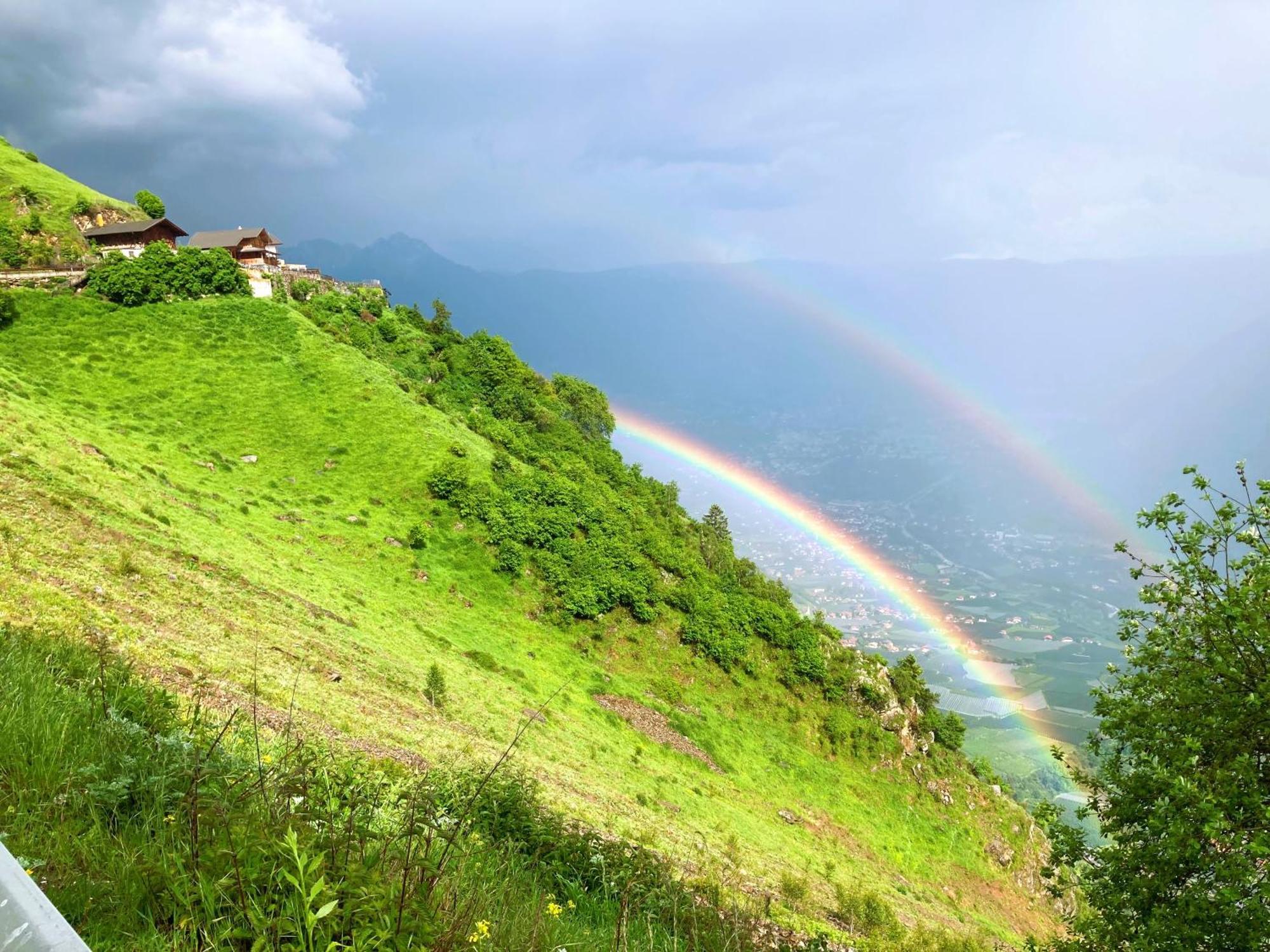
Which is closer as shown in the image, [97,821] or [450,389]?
[97,821]

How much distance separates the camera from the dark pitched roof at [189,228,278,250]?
73438 millimetres

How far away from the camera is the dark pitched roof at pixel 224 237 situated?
73438 mm

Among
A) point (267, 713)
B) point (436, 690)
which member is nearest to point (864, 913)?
point (436, 690)

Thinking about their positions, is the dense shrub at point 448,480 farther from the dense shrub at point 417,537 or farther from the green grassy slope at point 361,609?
the dense shrub at point 417,537

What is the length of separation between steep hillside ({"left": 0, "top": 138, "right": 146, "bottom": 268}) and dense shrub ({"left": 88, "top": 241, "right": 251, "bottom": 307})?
26.5 feet

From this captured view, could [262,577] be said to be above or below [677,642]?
below

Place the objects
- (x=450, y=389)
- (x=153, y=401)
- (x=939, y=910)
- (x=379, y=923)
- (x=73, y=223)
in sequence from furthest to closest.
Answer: (x=450, y=389)
(x=73, y=223)
(x=153, y=401)
(x=939, y=910)
(x=379, y=923)

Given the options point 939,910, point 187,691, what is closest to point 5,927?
point 187,691

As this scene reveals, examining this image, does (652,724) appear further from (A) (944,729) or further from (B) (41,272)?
(B) (41,272)

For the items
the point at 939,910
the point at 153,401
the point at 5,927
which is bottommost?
the point at 939,910

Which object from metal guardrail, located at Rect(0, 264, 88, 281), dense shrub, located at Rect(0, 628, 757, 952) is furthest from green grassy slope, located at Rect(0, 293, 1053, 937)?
dense shrub, located at Rect(0, 628, 757, 952)

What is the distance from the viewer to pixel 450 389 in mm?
72812

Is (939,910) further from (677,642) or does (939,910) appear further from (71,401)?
(71,401)

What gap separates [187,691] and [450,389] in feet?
213
